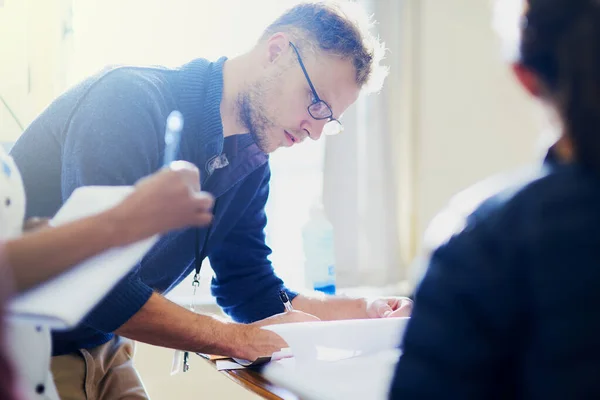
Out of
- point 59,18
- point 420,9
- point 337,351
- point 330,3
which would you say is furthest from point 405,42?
point 337,351

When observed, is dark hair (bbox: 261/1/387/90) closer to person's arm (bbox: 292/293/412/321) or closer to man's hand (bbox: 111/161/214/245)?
person's arm (bbox: 292/293/412/321)

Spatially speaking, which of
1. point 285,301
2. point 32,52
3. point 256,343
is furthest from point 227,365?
point 32,52

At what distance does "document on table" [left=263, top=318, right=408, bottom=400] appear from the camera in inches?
28.7

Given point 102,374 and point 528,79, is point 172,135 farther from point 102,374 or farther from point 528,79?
point 528,79

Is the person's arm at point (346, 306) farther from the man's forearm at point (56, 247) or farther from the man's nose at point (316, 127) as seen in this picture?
the man's forearm at point (56, 247)

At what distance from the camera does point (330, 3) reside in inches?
46.8

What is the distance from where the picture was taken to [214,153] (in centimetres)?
106

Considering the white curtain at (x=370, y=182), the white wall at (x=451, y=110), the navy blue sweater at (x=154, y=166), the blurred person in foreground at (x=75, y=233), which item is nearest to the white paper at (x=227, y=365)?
the navy blue sweater at (x=154, y=166)

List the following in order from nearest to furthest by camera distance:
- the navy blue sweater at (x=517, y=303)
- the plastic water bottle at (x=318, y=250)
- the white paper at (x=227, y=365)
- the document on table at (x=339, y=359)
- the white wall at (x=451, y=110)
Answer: the navy blue sweater at (x=517, y=303) < the document on table at (x=339, y=359) < the white paper at (x=227, y=365) < the plastic water bottle at (x=318, y=250) < the white wall at (x=451, y=110)

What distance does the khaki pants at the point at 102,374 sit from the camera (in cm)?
90

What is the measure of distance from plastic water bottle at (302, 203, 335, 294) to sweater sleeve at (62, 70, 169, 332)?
2.75 feet

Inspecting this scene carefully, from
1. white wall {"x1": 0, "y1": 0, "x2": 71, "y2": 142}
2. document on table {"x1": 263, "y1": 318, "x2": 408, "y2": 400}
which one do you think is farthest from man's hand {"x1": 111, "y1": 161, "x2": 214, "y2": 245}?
white wall {"x1": 0, "y1": 0, "x2": 71, "y2": 142}

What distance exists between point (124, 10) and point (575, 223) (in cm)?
147

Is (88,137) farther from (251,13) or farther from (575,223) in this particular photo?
(251,13)
